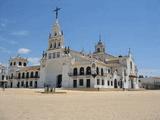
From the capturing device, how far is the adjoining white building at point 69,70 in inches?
2096

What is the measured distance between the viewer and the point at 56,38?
6019 cm

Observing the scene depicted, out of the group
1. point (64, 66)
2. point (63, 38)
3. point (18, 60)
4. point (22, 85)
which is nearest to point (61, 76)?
point (64, 66)

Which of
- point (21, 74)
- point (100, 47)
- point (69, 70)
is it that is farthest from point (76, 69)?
point (100, 47)

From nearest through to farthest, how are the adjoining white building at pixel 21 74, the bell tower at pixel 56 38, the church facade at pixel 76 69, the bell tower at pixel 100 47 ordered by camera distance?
the church facade at pixel 76 69 → the bell tower at pixel 56 38 → the adjoining white building at pixel 21 74 → the bell tower at pixel 100 47

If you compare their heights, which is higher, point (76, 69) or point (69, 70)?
point (76, 69)

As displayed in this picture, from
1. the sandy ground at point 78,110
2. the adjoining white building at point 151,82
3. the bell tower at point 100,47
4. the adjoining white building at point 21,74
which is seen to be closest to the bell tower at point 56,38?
the adjoining white building at point 21,74

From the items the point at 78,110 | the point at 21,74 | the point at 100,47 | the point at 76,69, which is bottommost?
the point at 78,110

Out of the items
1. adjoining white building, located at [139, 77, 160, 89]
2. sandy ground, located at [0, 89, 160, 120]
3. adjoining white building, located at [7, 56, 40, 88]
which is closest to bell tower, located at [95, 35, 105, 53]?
adjoining white building, located at [7, 56, 40, 88]

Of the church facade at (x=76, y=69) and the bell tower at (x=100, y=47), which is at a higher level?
the bell tower at (x=100, y=47)

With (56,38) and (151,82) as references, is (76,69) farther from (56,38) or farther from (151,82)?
(151,82)

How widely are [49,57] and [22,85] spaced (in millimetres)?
13734

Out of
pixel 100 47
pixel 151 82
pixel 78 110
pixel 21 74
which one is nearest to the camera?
pixel 78 110

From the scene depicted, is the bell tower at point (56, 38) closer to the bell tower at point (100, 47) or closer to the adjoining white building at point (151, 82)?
the bell tower at point (100, 47)

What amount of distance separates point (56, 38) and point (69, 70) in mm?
10571
